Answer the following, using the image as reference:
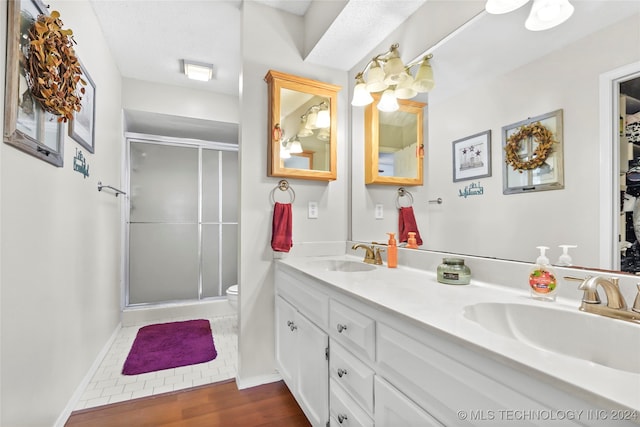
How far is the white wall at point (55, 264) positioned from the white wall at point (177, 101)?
0.53m

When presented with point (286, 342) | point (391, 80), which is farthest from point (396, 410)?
point (391, 80)

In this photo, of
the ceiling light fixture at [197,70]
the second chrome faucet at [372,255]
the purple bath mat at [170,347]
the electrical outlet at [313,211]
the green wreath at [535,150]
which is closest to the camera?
the green wreath at [535,150]

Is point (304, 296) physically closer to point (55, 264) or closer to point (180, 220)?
point (55, 264)

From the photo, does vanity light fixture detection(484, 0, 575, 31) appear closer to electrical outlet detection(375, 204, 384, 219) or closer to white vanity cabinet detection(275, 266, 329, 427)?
electrical outlet detection(375, 204, 384, 219)

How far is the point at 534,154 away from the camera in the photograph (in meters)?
1.08

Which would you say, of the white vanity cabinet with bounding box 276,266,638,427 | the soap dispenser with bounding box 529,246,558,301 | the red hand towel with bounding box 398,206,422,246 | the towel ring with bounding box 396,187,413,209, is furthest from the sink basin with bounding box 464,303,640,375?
the towel ring with bounding box 396,187,413,209

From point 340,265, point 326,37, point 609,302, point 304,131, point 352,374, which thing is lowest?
point 352,374

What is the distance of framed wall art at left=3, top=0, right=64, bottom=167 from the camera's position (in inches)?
40.8

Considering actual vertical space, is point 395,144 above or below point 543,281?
above

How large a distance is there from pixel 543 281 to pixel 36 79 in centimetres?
199

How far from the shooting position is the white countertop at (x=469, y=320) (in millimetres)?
490

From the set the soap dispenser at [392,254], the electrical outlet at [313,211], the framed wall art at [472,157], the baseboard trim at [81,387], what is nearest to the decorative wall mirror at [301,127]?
the electrical outlet at [313,211]

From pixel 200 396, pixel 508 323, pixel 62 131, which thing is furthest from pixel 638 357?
pixel 62 131

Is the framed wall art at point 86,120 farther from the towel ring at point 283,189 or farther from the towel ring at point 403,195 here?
the towel ring at point 403,195
